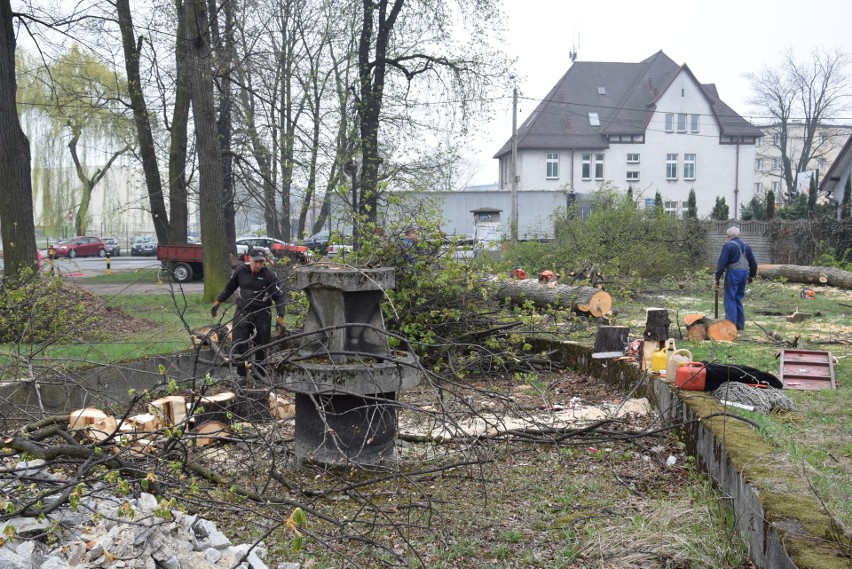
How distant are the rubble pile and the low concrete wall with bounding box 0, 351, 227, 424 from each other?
5.24 ft

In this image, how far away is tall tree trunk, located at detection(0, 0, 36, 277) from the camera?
14.5 m

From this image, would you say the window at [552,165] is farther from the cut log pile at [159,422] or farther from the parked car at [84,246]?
the cut log pile at [159,422]

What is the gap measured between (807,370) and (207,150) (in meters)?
13.8

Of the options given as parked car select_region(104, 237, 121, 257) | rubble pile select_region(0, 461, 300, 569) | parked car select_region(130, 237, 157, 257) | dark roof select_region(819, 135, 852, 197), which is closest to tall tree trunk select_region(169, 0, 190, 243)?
rubble pile select_region(0, 461, 300, 569)

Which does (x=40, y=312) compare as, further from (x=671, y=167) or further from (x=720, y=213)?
(x=671, y=167)

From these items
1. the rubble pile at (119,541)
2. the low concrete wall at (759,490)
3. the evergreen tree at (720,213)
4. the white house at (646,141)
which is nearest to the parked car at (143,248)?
the white house at (646,141)

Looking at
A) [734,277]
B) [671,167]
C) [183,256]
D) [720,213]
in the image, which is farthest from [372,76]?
[671,167]

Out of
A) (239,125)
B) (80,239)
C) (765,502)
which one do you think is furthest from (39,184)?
(765,502)

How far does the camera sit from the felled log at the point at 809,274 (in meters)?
21.8

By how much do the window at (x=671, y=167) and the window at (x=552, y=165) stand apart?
297 inches

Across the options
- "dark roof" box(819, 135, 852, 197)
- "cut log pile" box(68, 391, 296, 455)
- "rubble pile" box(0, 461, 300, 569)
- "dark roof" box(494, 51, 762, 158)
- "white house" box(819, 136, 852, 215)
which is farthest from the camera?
"dark roof" box(494, 51, 762, 158)

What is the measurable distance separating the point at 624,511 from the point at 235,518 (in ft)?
8.56

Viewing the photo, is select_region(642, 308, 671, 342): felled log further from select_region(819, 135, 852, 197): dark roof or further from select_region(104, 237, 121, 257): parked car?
select_region(104, 237, 121, 257): parked car

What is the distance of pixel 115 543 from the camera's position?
4.23 m
